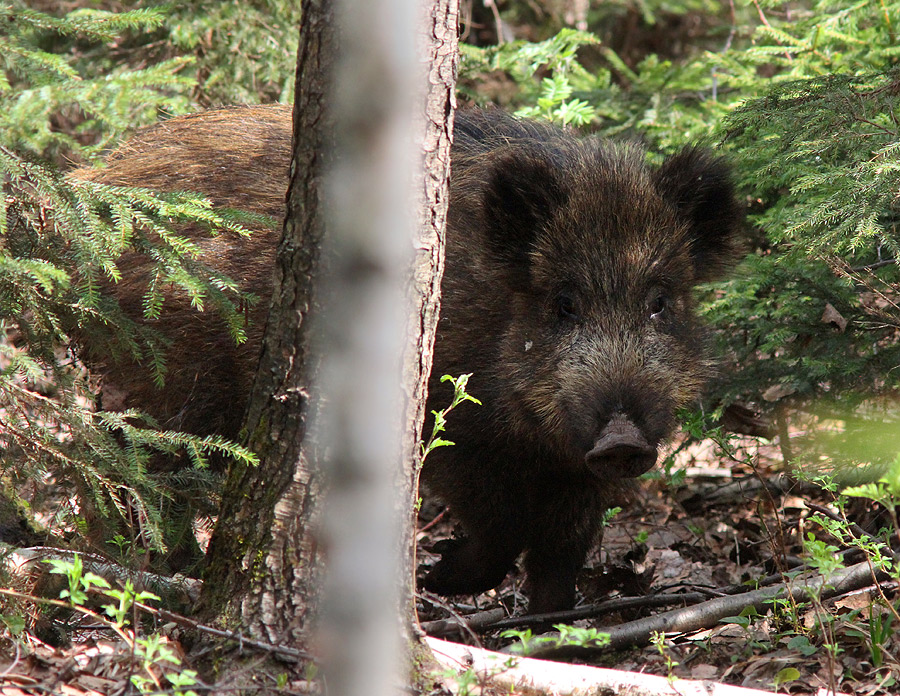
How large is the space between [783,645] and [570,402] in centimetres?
143

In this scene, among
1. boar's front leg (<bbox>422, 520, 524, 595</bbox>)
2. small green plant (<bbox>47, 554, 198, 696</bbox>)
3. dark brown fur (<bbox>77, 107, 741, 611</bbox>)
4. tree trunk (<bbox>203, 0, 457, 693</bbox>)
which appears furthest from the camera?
boar's front leg (<bbox>422, 520, 524, 595</bbox>)

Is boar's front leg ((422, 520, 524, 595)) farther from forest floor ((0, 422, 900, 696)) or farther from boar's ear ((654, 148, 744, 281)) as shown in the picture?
boar's ear ((654, 148, 744, 281))

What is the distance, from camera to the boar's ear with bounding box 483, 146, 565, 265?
5105 mm

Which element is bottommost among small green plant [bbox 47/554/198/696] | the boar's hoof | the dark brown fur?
small green plant [bbox 47/554/198/696]

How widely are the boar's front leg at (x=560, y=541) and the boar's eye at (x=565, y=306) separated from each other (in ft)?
3.04

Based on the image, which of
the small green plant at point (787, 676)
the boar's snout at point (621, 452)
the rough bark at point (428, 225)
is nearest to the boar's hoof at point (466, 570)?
the boar's snout at point (621, 452)

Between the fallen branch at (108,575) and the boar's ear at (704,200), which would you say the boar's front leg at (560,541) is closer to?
the boar's ear at (704,200)

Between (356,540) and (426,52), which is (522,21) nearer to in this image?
(426,52)

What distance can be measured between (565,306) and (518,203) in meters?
0.61

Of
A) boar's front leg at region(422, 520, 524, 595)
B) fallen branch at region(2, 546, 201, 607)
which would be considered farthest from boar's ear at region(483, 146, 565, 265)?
fallen branch at region(2, 546, 201, 607)

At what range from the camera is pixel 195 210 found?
12.5 ft

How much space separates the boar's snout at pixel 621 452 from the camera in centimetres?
424

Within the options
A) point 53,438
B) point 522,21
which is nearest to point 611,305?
point 53,438

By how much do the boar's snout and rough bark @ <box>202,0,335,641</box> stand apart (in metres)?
1.56
